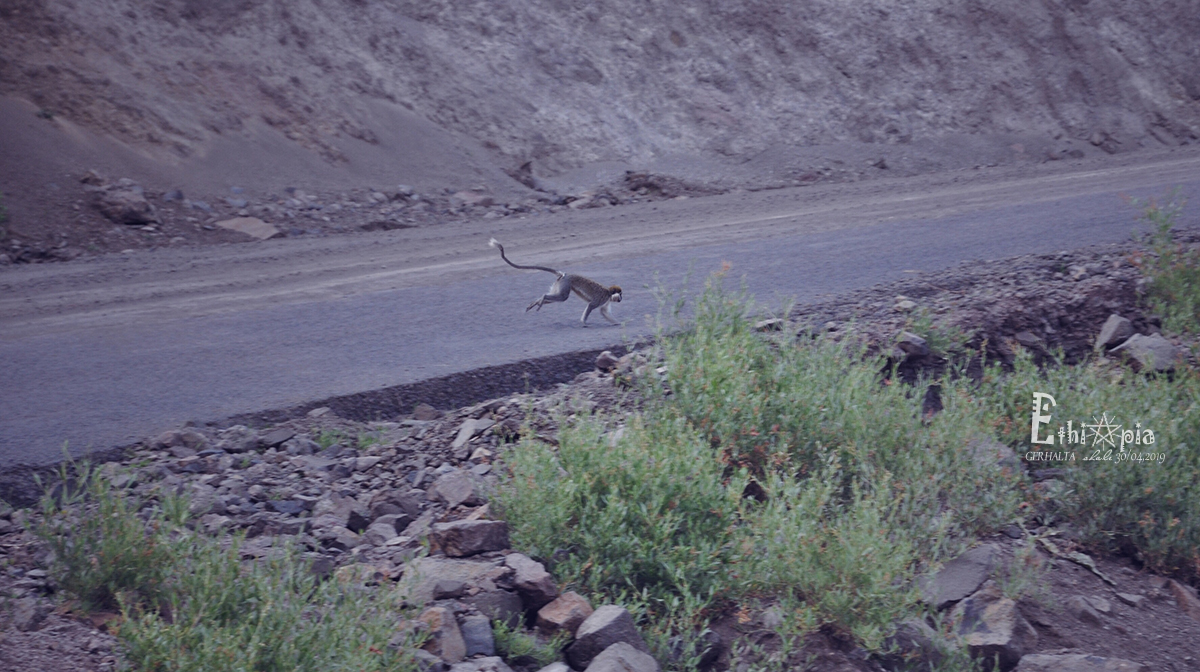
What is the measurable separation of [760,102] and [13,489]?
699 inches

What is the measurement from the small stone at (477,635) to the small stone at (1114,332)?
520 cm

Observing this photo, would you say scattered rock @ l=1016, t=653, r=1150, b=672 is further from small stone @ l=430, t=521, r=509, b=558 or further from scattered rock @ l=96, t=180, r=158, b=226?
scattered rock @ l=96, t=180, r=158, b=226

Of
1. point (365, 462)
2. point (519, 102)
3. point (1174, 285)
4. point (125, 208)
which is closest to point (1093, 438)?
point (1174, 285)

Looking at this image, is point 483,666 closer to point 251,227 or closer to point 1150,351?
point 1150,351

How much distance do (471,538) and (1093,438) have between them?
11.0ft

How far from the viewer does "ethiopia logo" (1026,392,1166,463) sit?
16.4 ft

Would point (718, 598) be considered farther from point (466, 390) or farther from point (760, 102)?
point (760, 102)

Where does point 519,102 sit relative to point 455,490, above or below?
above

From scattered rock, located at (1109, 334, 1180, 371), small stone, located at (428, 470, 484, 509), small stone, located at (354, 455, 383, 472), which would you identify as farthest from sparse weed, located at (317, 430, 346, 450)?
scattered rock, located at (1109, 334, 1180, 371)

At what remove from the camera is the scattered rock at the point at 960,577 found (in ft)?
13.7

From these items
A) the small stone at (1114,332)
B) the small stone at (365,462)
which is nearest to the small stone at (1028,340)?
the small stone at (1114,332)

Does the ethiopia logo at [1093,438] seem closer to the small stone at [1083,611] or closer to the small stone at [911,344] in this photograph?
the small stone at [911,344]

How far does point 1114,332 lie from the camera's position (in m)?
6.97

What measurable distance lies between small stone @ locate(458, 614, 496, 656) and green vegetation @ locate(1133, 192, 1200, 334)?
231 inches
